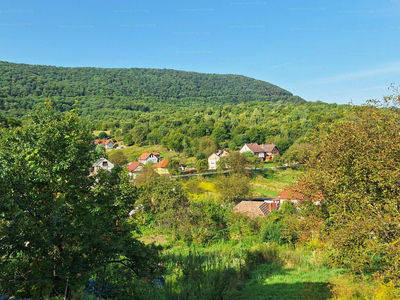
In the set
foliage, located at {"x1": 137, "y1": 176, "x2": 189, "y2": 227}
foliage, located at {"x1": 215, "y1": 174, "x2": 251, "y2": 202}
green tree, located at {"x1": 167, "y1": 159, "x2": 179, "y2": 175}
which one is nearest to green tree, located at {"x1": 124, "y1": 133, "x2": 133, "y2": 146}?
green tree, located at {"x1": 167, "y1": 159, "x2": 179, "y2": 175}

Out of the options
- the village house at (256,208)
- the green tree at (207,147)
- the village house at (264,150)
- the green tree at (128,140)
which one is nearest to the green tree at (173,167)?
the green tree at (207,147)

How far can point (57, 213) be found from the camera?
4.78 m

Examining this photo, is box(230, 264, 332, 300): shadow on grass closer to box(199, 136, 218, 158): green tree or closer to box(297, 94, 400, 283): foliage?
box(297, 94, 400, 283): foliage

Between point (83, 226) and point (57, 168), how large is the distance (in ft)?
5.08

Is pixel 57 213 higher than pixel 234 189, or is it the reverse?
pixel 57 213

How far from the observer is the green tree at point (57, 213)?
15.4 ft

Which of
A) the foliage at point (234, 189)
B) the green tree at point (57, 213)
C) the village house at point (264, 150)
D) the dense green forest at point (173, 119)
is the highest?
the dense green forest at point (173, 119)

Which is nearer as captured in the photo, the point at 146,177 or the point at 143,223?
the point at 143,223

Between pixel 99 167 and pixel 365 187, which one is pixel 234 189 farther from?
pixel 99 167

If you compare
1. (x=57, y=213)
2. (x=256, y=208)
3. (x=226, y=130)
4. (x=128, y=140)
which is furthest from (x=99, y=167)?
(x=226, y=130)

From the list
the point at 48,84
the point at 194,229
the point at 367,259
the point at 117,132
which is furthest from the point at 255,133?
the point at 48,84

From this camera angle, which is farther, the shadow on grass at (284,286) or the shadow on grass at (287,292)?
the shadow on grass at (284,286)

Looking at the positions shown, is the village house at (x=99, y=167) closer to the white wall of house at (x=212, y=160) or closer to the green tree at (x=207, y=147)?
the white wall of house at (x=212, y=160)

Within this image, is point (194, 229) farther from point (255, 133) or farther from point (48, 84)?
point (48, 84)
